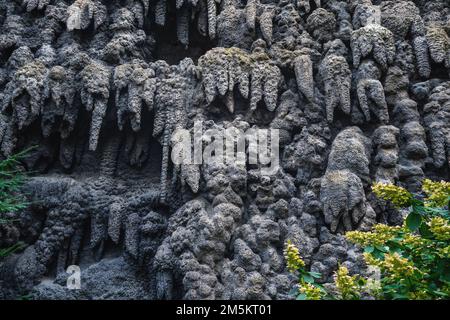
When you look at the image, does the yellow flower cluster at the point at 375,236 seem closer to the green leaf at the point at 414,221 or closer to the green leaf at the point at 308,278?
the green leaf at the point at 414,221

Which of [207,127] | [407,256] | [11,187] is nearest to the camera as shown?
[407,256]

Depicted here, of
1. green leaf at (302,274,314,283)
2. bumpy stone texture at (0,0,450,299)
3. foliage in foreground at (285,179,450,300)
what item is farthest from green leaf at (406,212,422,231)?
bumpy stone texture at (0,0,450,299)

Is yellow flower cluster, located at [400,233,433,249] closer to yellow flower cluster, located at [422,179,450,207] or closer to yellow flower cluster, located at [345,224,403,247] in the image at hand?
yellow flower cluster, located at [345,224,403,247]

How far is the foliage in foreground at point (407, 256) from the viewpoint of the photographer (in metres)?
3.14

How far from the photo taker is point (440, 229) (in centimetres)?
317

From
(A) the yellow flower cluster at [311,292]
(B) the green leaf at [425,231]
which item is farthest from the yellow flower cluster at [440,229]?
(A) the yellow flower cluster at [311,292]

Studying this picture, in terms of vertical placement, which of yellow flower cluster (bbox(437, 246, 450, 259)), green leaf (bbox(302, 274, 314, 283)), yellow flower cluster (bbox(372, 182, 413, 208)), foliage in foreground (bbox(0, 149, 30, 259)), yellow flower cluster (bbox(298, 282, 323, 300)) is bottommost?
yellow flower cluster (bbox(298, 282, 323, 300))

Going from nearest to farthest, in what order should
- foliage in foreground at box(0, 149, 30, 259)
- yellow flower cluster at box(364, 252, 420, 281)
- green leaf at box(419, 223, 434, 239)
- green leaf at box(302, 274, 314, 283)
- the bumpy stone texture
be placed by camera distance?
yellow flower cluster at box(364, 252, 420, 281)
green leaf at box(302, 274, 314, 283)
green leaf at box(419, 223, 434, 239)
the bumpy stone texture
foliage in foreground at box(0, 149, 30, 259)

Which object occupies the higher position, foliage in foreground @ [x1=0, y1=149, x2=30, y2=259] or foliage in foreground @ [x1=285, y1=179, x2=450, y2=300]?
foliage in foreground @ [x1=0, y1=149, x2=30, y2=259]

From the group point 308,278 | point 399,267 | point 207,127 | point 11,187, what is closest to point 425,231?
point 399,267

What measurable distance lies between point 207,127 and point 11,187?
9.42ft

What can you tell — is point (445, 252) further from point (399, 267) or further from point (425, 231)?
point (399, 267)

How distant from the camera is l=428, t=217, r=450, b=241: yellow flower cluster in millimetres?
3163

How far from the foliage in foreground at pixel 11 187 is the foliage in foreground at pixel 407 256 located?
4.55 meters
